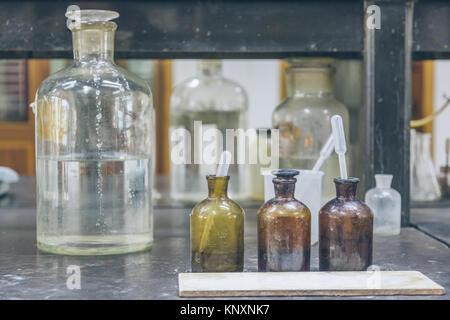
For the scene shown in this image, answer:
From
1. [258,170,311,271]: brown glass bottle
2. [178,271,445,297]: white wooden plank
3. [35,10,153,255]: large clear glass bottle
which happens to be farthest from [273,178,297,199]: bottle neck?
[35,10,153,255]: large clear glass bottle

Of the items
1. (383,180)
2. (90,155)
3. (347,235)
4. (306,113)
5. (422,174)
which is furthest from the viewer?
(422,174)

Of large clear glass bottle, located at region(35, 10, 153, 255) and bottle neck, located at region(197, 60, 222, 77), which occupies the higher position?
bottle neck, located at region(197, 60, 222, 77)

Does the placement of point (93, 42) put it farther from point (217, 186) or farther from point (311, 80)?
point (311, 80)

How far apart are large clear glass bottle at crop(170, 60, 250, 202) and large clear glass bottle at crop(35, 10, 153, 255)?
0.62 metres

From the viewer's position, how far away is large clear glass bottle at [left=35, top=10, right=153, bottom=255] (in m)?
1.17

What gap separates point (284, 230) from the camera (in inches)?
38.5

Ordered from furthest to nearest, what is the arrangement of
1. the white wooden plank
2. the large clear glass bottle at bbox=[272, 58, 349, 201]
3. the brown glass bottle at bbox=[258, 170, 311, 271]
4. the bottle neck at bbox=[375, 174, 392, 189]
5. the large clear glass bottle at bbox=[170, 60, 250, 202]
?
1. the large clear glass bottle at bbox=[170, 60, 250, 202]
2. the large clear glass bottle at bbox=[272, 58, 349, 201]
3. the bottle neck at bbox=[375, 174, 392, 189]
4. the brown glass bottle at bbox=[258, 170, 311, 271]
5. the white wooden plank

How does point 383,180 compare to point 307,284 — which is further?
point 383,180

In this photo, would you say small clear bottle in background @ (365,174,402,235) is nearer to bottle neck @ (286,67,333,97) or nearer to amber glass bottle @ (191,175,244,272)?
bottle neck @ (286,67,333,97)

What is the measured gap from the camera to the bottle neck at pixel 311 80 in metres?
1.56

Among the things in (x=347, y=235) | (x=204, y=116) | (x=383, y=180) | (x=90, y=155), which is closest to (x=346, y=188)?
(x=347, y=235)

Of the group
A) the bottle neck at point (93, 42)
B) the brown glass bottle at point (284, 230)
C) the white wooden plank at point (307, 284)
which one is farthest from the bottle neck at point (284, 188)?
the bottle neck at point (93, 42)

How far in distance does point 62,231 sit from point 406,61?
0.80 m

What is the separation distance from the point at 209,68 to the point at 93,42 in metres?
0.74
